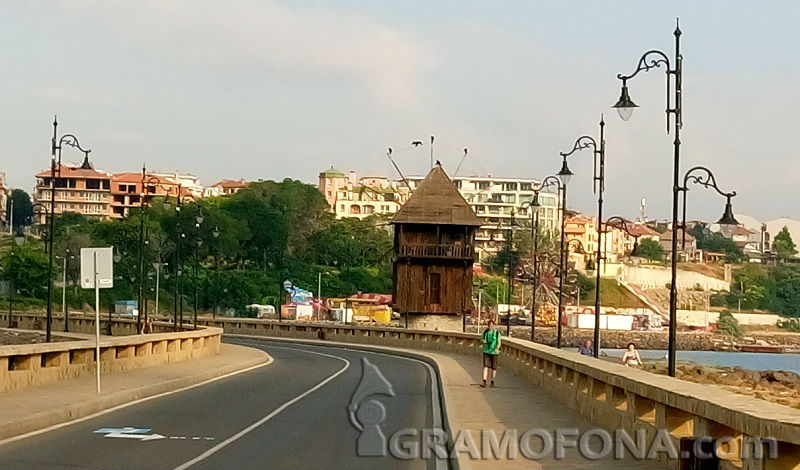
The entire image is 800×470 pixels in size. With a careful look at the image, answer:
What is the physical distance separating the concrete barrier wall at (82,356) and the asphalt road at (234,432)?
7.37 feet

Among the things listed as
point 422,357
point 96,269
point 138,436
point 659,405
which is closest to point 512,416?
point 138,436

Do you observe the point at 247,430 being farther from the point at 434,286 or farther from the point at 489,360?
→ the point at 434,286

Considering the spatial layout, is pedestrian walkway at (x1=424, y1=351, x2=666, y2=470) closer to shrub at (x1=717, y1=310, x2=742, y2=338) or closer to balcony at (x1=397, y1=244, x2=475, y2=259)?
balcony at (x1=397, y1=244, x2=475, y2=259)

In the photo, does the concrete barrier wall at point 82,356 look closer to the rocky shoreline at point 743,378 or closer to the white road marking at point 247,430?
the white road marking at point 247,430

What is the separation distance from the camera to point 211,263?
522ft

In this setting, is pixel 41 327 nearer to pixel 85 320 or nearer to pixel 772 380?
pixel 85 320

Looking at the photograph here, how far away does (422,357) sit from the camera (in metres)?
57.5

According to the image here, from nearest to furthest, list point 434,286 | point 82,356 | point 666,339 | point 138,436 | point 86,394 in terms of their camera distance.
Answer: point 138,436 < point 86,394 < point 82,356 < point 434,286 < point 666,339

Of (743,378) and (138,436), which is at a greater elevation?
(138,436)

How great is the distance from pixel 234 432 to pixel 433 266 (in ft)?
220

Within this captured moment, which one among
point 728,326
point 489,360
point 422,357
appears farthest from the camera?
point 728,326

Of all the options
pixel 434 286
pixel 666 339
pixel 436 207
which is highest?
pixel 436 207

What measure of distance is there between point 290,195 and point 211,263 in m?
30.8

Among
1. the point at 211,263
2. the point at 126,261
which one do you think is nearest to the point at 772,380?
the point at 126,261
